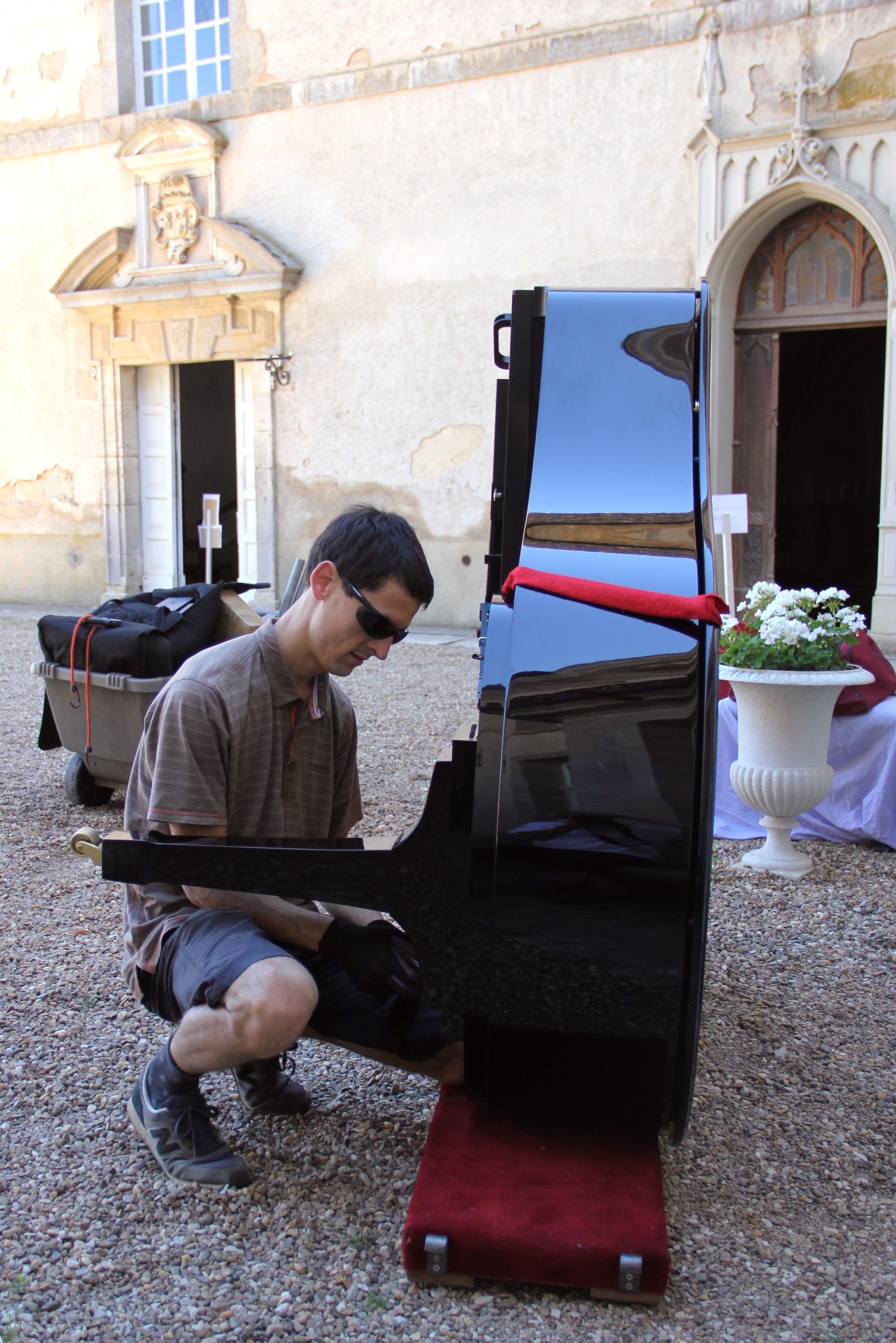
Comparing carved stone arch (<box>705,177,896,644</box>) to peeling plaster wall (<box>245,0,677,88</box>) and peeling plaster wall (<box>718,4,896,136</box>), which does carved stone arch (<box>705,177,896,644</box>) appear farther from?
peeling plaster wall (<box>245,0,677,88</box>)

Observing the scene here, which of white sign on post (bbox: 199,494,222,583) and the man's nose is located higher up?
white sign on post (bbox: 199,494,222,583)

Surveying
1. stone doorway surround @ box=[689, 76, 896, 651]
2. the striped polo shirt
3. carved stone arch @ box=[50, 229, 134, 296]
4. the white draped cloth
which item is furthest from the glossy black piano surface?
carved stone arch @ box=[50, 229, 134, 296]

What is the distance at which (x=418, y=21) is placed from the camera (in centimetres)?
946

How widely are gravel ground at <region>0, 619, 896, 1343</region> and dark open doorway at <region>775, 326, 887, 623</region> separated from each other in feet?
31.3

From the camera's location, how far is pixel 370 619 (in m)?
2.02

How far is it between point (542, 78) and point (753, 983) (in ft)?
26.6

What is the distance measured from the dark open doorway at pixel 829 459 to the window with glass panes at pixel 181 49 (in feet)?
20.3

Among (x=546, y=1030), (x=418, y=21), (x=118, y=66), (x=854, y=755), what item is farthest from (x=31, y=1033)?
(x=118, y=66)

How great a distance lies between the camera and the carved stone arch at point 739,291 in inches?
309

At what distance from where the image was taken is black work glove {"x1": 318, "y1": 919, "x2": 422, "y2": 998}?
198 cm

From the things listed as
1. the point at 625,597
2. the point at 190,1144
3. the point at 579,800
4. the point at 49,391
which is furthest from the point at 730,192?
the point at 190,1144

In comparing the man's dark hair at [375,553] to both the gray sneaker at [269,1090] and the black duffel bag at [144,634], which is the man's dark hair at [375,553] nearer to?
the gray sneaker at [269,1090]

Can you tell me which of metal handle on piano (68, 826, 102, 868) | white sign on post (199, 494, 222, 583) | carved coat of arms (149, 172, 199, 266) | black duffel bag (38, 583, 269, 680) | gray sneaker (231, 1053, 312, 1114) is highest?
carved coat of arms (149, 172, 199, 266)

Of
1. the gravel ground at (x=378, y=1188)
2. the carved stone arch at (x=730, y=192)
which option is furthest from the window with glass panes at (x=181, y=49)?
the gravel ground at (x=378, y=1188)
